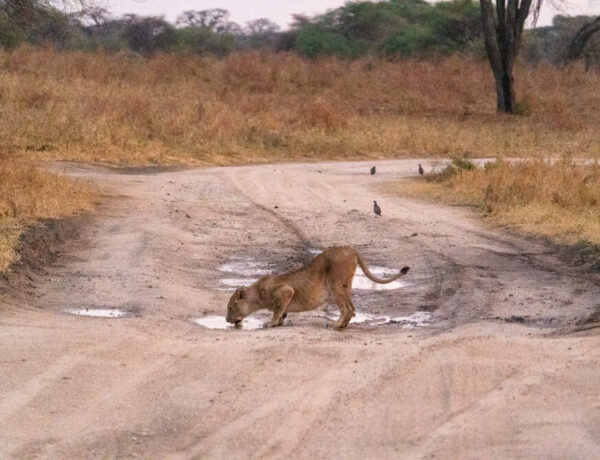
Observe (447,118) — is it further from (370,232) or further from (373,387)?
(373,387)

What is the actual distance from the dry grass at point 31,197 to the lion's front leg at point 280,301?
350cm

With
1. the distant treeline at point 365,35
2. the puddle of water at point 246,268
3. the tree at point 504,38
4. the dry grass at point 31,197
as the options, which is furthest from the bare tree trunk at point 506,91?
the puddle of water at point 246,268

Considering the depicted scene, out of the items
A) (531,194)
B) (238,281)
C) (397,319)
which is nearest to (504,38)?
(531,194)

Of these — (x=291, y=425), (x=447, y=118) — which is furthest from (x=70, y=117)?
(x=291, y=425)

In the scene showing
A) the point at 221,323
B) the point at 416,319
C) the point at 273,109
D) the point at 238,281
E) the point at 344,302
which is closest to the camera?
the point at 344,302

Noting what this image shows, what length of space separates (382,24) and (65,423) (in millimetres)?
59507

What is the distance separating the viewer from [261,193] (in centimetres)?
1828

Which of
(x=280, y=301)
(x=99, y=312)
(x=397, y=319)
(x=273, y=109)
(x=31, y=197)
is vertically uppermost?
(x=31, y=197)

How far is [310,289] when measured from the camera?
29.9 ft

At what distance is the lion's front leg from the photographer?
9031 mm

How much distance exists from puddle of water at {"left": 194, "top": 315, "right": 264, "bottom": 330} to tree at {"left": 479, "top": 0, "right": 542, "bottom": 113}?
27.0 meters

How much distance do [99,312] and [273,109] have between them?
2380 cm

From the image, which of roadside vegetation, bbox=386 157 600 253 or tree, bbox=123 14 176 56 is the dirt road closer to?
roadside vegetation, bbox=386 157 600 253

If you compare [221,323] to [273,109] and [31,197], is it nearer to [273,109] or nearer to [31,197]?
[31,197]
